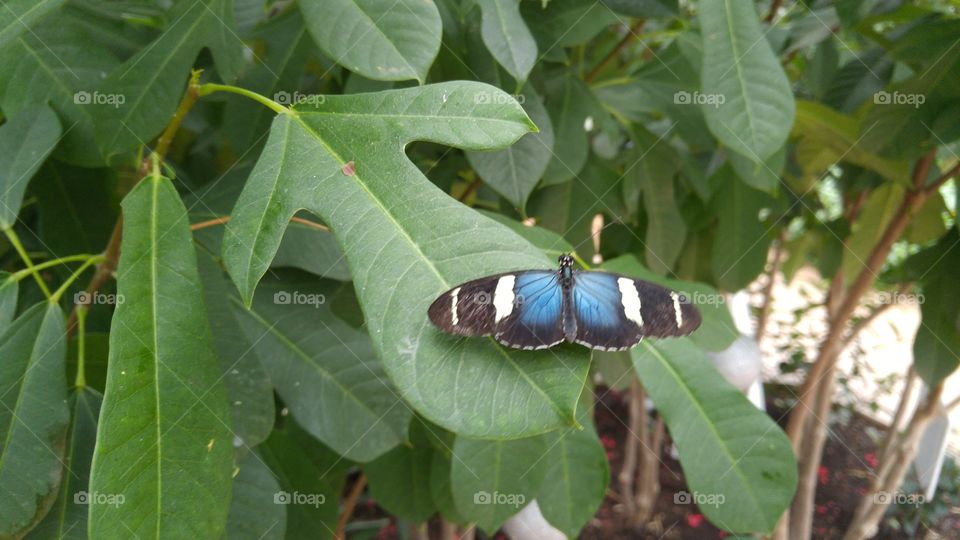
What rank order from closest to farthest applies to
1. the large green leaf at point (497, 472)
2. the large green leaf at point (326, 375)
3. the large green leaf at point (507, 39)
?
the large green leaf at point (507, 39), the large green leaf at point (326, 375), the large green leaf at point (497, 472)

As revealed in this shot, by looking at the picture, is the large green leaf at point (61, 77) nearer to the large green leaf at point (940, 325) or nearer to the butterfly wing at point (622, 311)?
the butterfly wing at point (622, 311)

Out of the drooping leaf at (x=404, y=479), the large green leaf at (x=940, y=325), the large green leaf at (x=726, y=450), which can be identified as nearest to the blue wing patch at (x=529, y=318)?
the large green leaf at (x=726, y=450)

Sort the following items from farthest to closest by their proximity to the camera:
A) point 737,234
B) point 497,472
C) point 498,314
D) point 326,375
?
point 737,234 → point 497,472 → point 326,375 → point 498,314

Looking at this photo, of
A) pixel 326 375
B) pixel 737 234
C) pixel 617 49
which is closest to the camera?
pixel 326 375

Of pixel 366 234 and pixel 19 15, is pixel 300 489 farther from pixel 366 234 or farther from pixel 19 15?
pixel 19 15

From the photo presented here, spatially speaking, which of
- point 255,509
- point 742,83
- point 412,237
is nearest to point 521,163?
point 742,83

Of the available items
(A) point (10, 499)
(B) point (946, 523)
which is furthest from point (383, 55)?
(B) point (946, 523)
